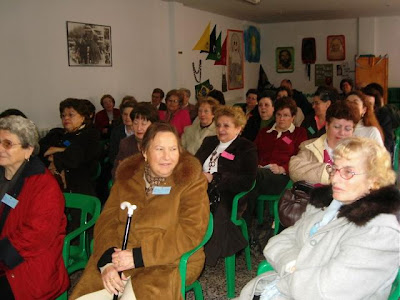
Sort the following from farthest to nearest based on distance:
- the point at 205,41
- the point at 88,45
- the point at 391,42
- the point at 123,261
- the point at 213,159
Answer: the point at 391,42
the point at 205,41
the point at 88,45
the point at 213,159
the point at 123,261

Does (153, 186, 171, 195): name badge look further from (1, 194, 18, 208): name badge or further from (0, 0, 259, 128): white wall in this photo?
(0, 0, 259, 128): white wall

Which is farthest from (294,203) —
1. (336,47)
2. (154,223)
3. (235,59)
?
(336,47)

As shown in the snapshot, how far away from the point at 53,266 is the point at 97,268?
0.27 metres

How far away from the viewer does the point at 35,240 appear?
2305 millimetres

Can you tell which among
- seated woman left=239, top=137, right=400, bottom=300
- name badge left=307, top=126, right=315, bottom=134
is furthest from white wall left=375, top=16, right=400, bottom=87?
seated woman left=239, top=137, right=400, bottom=300

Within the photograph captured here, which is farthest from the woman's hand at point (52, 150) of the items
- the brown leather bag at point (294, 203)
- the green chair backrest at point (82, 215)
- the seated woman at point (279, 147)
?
the brown leather bag at point (294, 203)

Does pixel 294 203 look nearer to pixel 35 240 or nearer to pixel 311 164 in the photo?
pixel 311 164

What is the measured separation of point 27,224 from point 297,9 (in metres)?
8.93

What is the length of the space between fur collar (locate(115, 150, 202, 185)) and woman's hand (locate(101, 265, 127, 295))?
0.52 metres

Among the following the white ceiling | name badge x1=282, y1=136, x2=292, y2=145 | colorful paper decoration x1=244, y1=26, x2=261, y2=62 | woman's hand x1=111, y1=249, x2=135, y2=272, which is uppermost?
the white ceiling

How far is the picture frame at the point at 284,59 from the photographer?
42.5 feet

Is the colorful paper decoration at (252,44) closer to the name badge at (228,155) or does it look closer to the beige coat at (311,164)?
the name badge at (228,155)

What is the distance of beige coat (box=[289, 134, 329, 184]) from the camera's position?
292 centimetres

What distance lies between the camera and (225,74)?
34.5 ft
